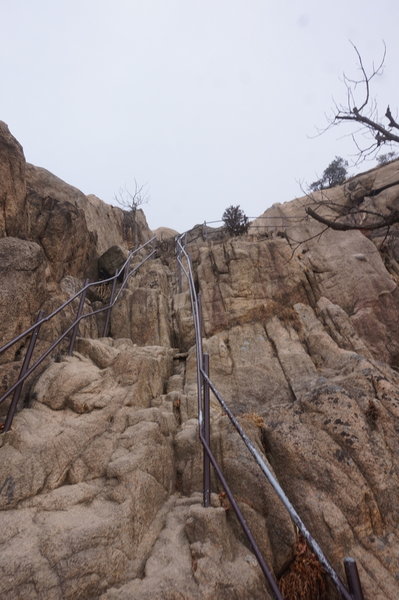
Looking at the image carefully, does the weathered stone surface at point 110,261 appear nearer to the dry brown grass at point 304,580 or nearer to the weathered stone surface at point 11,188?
the weathered stone surface at point 11,188

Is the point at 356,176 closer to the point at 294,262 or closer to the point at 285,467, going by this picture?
the point at 294,262

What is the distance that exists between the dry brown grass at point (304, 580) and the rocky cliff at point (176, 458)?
2 cm

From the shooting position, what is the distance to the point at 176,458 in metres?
4.32

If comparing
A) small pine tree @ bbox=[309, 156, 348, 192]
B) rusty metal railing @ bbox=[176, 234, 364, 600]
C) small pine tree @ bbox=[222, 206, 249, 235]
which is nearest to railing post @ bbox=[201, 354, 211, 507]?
rusty metal railing @ bbox=[176, 234, 364, 600]

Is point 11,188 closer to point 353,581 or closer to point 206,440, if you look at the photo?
point 206,440

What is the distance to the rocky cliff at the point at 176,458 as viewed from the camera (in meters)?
2.63

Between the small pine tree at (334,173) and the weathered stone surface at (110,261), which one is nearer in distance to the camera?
the weathered stone surface at (110,261)

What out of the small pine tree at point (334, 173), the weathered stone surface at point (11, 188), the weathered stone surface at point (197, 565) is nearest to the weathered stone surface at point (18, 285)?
the weathered stone surface at point (11, 188)

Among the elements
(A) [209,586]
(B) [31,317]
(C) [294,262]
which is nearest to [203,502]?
(A) [209,586]

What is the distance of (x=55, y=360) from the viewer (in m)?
5.21

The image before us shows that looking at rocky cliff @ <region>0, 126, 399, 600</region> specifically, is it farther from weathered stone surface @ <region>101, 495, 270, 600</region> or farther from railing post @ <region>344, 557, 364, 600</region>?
railing post @ <region>344, 557, 364, 600</region>

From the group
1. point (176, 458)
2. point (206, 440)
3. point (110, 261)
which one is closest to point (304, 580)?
point (206, 440)

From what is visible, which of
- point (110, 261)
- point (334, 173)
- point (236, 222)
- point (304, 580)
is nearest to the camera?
point (304, 580)

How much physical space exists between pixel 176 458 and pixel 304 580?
1942 mm
